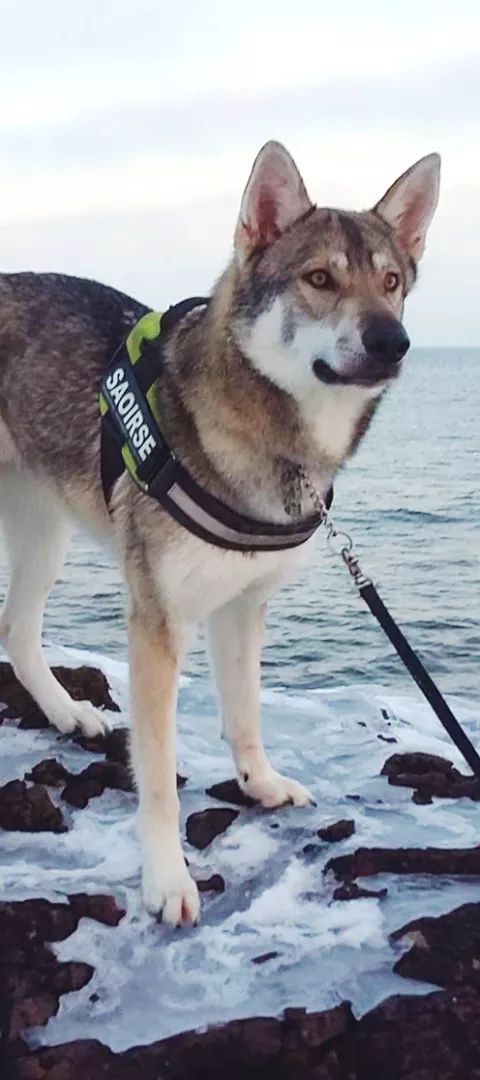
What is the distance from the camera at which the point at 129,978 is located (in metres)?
3.65

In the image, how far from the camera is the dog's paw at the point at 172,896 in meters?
4.02

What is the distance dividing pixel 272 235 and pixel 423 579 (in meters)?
12.6

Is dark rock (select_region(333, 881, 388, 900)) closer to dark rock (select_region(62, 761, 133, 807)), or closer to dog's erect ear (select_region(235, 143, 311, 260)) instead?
dark rock (select_region(62, 761, 133, 807))

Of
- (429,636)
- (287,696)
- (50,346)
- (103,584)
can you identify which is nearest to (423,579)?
(429,636)

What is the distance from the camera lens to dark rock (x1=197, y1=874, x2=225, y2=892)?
167 inches

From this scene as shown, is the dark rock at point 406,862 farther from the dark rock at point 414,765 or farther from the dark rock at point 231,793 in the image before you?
the dark rock at point 414,765

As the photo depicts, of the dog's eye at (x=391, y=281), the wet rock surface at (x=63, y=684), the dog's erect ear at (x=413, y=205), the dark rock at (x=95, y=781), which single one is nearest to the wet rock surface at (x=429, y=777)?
the dark rock at (x=95, y=781)

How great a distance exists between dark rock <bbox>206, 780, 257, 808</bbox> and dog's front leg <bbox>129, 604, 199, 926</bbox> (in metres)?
0.73

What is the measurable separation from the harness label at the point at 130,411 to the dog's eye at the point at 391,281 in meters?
0.99

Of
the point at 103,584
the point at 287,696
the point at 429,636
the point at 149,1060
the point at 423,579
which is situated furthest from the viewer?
the point at 423,579

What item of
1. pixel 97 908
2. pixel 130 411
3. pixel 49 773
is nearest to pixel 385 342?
pixel 130 411

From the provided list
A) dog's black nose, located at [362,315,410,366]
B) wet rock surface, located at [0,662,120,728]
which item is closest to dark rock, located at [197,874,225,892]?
wet rock surface, located at [0,662,120,728]

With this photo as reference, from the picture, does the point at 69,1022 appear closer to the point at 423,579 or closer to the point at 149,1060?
the point at 149,1060

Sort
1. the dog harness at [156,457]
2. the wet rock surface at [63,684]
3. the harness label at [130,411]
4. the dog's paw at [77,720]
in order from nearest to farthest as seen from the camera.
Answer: the dog harness at [156,457]
the harness label at [130,411]
the dog's paw at [77,720]
the wet rock surface at [63,684]
